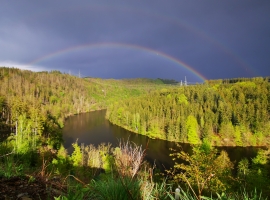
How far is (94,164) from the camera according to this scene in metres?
26.3

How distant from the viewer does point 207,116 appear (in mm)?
62625

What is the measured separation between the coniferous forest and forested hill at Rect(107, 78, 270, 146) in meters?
0.29

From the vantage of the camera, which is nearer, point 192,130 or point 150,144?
point 150,144

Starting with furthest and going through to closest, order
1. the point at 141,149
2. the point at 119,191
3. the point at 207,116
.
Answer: the point at 207,116 → the point at 141,149 → the point at 119,191

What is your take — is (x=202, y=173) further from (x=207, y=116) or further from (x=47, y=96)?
(x=47, y=96)

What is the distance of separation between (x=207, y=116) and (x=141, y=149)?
6426cm

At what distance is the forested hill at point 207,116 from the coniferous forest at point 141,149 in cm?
29

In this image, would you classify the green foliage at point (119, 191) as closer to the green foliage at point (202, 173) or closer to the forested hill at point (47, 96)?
the green foliage at point (202, 173)

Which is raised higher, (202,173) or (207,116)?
(202,173)

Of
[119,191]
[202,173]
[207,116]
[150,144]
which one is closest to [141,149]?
[119,191]

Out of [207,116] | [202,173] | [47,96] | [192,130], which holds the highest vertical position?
[47,96]

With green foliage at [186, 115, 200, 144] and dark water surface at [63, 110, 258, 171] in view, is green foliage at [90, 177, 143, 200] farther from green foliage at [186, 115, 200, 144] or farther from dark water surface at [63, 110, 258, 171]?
green foliage at [186, 115, 200, 144]

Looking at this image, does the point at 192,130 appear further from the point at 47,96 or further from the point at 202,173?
the point at 47,96

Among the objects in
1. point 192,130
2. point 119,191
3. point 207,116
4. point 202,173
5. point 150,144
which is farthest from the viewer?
point 207,116
